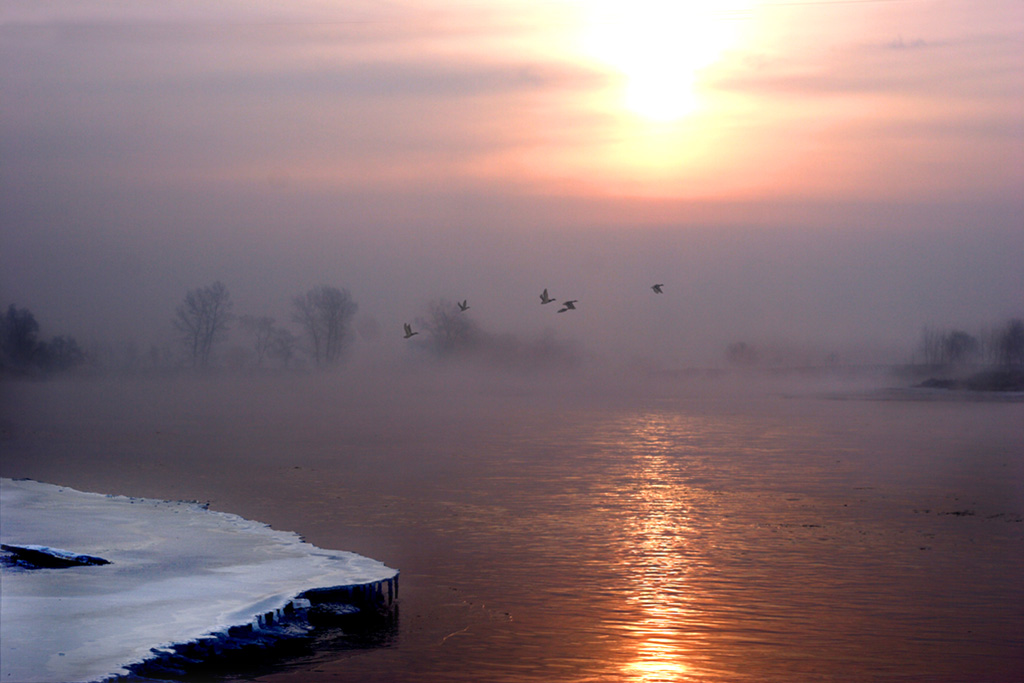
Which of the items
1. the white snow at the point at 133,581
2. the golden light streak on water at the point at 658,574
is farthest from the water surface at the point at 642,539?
the white snow at the point at 133,581

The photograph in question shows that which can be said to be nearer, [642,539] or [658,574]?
[658,574]

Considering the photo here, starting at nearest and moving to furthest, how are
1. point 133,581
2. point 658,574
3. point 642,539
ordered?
point 133,581 → point 658,574 → point 642,539

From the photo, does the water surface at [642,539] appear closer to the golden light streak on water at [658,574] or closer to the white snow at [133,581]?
the golden light streak on water at [658,574]

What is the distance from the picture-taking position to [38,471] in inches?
2207

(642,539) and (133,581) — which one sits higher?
(133,581)

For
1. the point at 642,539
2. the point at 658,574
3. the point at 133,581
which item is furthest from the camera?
the point at 642,539

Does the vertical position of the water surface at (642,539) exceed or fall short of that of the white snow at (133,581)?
it falls short

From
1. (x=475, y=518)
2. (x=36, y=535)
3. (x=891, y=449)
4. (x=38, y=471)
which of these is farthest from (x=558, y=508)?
(x=891, y=449)

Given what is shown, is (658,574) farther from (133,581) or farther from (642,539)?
(133,581)

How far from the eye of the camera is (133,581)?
74.9 ft

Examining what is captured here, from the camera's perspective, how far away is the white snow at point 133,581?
59.2 feet

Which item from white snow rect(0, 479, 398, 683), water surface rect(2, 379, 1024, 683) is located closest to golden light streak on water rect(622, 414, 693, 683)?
water surface rect(2, 379, 1024, 683)

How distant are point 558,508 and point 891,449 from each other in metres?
42.2

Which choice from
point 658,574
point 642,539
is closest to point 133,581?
point 658,574
